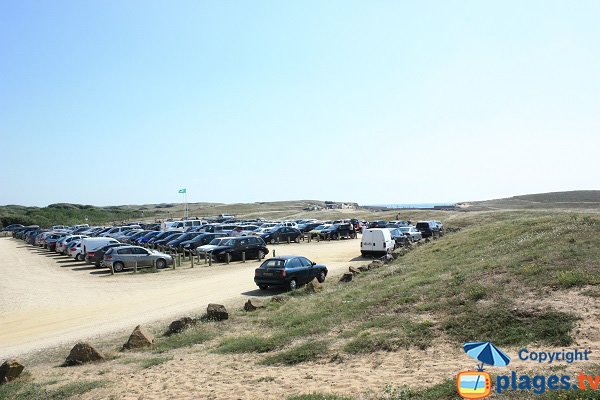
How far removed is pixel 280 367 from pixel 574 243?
10338mm

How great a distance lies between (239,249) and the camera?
31234 mm

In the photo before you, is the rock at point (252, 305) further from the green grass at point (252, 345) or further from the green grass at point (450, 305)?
the green grass at point (252, 345)

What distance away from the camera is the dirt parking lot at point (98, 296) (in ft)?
48.3

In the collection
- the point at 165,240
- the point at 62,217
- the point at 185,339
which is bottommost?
the point at 185,339

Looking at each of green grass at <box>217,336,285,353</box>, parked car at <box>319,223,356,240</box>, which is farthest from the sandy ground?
parked car at <box>319,223,356,240</box>

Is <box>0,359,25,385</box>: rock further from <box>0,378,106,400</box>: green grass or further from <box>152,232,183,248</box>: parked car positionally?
<box>152,232,183,248</box>: parked car

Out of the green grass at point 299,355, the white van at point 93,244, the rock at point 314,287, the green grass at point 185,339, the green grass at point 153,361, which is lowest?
the green grass at point 185,339

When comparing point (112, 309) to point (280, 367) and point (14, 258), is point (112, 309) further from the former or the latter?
point (14, 258)

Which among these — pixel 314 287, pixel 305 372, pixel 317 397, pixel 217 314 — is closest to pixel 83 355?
pixel 217 314

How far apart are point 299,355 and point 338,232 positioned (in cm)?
3812

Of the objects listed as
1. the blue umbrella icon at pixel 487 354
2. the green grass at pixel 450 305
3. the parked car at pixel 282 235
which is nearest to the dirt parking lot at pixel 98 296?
the green grass at pixel 450 305

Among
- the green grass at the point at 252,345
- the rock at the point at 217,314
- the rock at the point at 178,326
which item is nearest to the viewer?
the green grass at the point at 252,345

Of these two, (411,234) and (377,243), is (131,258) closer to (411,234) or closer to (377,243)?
(377,243)

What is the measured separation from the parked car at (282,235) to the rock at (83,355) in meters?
32.4
